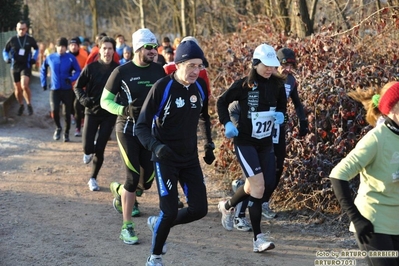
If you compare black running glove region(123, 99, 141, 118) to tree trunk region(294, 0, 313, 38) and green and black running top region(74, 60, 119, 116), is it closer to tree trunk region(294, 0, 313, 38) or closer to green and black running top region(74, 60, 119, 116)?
green and black running top region(74, 60, 119, 116)

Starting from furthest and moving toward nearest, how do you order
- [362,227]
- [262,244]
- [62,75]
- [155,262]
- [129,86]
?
[62,75] → [129,86] → [262,244] → [155,262] → [362,227]

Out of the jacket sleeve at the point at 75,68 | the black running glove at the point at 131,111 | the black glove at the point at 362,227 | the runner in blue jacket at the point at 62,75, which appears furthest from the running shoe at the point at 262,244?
the jacket sleeve at the point at 75,68

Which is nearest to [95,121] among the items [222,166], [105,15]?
[222,166]

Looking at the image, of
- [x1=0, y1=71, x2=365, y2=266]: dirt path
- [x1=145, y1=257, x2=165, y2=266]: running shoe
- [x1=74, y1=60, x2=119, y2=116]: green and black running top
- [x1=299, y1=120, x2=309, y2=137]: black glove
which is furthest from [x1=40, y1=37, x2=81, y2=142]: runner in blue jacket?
[x1=145, y1=257, x2=165, y2=266]: running shoe

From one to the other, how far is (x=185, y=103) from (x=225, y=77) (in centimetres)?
510

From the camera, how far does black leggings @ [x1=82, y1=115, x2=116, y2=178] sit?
8.82 meters

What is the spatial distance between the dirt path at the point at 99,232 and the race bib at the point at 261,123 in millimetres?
1219

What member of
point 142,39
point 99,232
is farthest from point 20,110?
point 142,39

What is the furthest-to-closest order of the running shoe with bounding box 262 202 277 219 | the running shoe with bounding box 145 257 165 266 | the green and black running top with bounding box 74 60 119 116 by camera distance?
1. the green and black running top with bounding box 74 60 119 116
2. the running shoe with bounding box 262 202 277 219
3. the running shoe with bounding box 145 257 165 266

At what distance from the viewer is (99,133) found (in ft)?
29.2

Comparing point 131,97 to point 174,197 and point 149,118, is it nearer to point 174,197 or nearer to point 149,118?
point 149,118

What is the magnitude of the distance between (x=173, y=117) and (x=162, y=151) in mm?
495

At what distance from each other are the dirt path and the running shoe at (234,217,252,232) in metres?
0.10

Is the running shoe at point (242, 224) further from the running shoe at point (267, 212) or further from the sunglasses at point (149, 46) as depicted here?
the sunglasses at point (149, 46)
